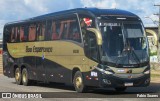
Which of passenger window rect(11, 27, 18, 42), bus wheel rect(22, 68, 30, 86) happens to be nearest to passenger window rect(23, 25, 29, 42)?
passenger window rect(11, 27, 18, 42)

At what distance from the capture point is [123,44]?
58.5 feet

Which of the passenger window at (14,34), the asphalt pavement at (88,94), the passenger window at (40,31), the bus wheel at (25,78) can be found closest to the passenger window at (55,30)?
the passenger window at (40,31)

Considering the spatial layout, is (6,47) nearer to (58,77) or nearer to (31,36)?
(31,36)

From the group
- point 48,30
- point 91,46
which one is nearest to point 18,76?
point 48,30

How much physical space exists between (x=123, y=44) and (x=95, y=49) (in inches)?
44.6

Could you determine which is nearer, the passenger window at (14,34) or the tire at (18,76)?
the tire at (18,76)

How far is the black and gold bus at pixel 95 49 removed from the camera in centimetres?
1762

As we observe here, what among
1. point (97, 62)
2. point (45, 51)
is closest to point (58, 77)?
point (45, 51)

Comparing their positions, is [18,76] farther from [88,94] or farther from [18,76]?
[88,94]

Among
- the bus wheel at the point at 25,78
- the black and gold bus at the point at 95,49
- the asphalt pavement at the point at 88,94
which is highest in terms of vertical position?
the black and gold bus at the point at 95,49

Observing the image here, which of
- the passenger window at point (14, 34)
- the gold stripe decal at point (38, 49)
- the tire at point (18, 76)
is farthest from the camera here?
the passenger window at point (14, 34)

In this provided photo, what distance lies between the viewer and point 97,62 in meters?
17.8

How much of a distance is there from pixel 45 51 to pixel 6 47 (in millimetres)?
6261

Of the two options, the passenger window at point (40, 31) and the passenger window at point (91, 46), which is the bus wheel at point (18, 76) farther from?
the passenger window at point (91, 46)
